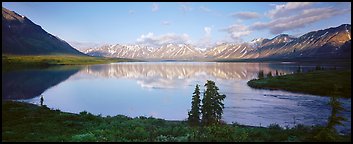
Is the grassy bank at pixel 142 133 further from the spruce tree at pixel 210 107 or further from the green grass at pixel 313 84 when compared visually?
the green grass at pixel 313 84

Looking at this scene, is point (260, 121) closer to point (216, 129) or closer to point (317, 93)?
point (216, 129)

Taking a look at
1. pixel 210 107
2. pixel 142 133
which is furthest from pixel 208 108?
pixel 142 133

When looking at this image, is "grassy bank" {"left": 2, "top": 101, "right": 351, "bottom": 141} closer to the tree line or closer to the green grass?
the tree line

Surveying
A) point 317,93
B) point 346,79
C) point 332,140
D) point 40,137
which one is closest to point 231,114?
point 332,140

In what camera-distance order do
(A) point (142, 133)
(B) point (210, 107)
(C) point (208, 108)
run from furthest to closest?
(C) point (208, 108), (B) point (210, 107), (A) point (142, 133)

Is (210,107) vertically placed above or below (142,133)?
above

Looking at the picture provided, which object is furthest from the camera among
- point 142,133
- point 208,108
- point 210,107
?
point 208,108

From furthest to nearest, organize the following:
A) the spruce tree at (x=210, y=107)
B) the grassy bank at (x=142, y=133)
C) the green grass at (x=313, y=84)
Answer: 1. the green grass at (x=313, y=84)
2. the spruce tree at (x=210, y=107)
3. the grassy bank at (x=142, y=133)

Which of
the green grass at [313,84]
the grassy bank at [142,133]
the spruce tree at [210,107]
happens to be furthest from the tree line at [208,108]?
the green grass at [313,84]

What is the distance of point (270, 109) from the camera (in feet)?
156

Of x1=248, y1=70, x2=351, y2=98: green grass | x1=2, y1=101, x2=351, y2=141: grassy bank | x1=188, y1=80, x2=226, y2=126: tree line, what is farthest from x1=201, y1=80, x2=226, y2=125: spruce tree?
x1=248, y1=70, x2=351, y2=98: green grass

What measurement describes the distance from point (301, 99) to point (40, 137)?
159ft

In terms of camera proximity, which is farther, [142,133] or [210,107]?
[210,107]

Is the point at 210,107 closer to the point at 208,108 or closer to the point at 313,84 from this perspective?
the point at 208,108
